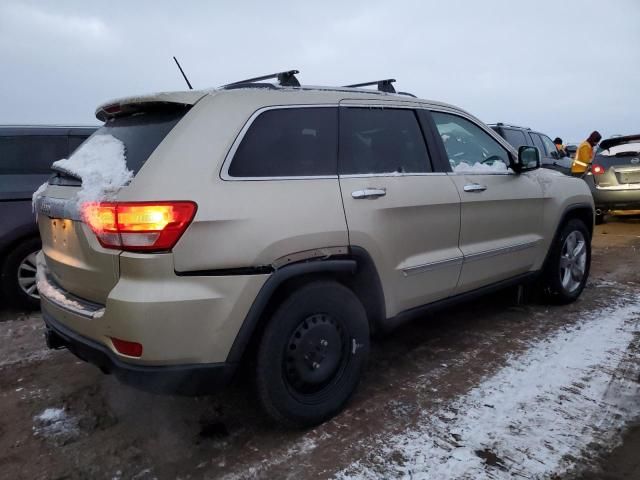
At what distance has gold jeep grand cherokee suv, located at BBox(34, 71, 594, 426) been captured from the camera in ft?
6.87

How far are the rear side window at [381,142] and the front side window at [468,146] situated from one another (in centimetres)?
29

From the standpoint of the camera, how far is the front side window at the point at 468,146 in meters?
3.47

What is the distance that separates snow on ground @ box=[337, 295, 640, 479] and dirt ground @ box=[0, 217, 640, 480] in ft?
0.29

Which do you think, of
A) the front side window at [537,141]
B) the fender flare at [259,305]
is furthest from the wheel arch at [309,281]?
the front side window at [537,141]

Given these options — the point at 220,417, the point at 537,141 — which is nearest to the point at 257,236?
the point at 220,417

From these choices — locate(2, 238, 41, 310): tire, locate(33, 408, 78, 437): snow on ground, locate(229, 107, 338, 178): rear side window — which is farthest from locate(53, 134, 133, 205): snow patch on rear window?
locate(2, 238, 41, 310): tire

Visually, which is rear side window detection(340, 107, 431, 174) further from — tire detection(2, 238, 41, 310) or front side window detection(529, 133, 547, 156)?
front side window detection(529, 133, 547, 156)

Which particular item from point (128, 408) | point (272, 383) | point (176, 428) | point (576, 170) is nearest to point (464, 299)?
point (272, 383)

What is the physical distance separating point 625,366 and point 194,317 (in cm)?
281

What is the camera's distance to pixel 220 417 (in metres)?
2.75

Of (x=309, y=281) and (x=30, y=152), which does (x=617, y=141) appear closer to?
(x=309, y=281)

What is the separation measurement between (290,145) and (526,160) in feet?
7.13

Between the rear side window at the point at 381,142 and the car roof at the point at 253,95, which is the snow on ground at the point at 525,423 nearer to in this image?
the rear side window at the point at 381,142

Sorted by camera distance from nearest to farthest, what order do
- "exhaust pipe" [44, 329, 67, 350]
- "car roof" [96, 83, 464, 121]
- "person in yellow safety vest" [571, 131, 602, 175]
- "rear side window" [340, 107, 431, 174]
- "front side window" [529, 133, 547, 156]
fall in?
"car roof" [96, 83, 464, 121] < "exhaust pipe" [44, 329, 67, 350] < "rear side window" [340, 107, 431, 174] < "front side window" [529, 133, 547, 156] < "person in yellow safety vest" [571, 131, 602, 175]
